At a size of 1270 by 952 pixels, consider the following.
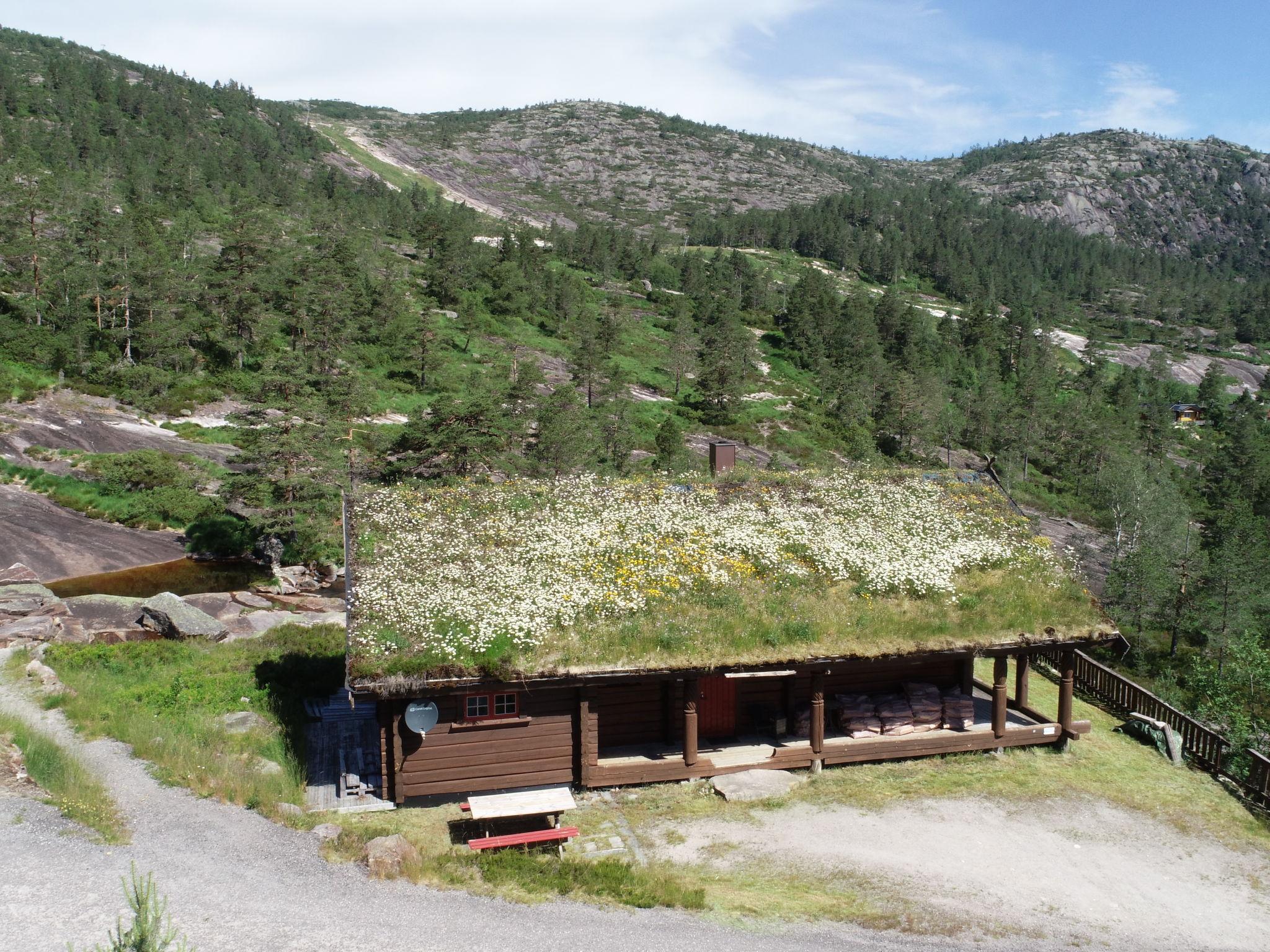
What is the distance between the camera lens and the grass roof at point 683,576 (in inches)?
581

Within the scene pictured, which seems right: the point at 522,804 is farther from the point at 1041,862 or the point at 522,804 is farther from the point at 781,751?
the point at 1041,862

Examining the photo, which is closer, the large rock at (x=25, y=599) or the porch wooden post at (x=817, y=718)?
the porch wooden post at (x=817, y=718)

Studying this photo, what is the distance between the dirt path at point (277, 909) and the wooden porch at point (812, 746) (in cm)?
437

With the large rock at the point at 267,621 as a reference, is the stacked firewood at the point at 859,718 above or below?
above

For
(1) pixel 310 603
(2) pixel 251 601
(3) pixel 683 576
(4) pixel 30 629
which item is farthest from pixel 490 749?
(1) pixel 310 603

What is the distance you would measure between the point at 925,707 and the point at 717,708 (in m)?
4.37

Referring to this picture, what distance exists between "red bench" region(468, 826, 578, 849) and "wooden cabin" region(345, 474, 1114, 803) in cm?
213

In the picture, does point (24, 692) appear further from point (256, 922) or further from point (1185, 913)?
point (1185, 913)

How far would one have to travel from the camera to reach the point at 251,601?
2925cm

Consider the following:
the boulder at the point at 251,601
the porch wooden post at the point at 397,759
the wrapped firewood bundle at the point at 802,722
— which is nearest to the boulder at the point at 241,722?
the porch wooden post at the point at 397,759

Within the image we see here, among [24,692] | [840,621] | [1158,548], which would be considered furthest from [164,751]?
[1158,548]

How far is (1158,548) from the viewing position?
46.7m

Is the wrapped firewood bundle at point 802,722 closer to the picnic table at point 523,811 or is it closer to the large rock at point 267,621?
the picnic table at point 523,811

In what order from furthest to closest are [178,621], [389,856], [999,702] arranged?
[178,621] → [999,702] → [389,856]
